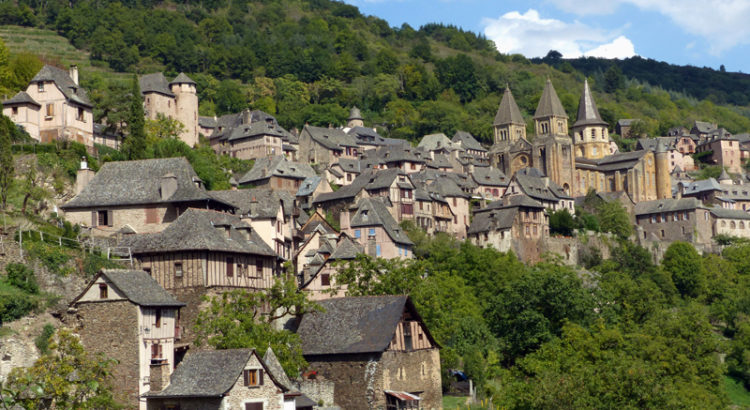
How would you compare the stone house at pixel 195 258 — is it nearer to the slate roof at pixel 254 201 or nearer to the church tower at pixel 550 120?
the slate roof at pixel 254 201

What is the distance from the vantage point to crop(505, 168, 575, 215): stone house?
386ft

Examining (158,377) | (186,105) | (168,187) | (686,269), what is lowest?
(158,377)

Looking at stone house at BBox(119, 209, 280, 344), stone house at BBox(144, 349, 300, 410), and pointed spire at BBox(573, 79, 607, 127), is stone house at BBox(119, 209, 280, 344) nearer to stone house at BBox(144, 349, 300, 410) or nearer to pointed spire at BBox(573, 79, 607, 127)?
stone house at BBox(144, 349, 300, 410)

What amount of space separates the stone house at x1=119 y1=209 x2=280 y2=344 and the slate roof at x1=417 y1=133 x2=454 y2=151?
84.8m

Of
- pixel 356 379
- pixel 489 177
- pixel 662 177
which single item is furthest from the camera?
pixel 662 177

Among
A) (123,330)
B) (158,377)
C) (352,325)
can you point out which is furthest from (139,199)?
(158,377)

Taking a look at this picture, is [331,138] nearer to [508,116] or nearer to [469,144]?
[469,144]

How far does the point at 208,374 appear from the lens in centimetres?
→ 4834

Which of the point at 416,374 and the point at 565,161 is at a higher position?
the point at 565,161

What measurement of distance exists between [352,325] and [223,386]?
11.4 metres

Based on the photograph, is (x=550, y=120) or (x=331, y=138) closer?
(x=331, y=138)

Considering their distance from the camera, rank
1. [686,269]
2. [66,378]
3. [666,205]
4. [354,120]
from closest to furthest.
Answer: [66,378] → [686,269] → [666,205] → [354,120]

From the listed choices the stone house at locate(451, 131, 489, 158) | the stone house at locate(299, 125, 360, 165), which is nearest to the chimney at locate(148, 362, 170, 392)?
the stone house at locate(299, 125, 360, 165)

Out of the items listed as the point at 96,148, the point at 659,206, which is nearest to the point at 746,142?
the point at 659,206
